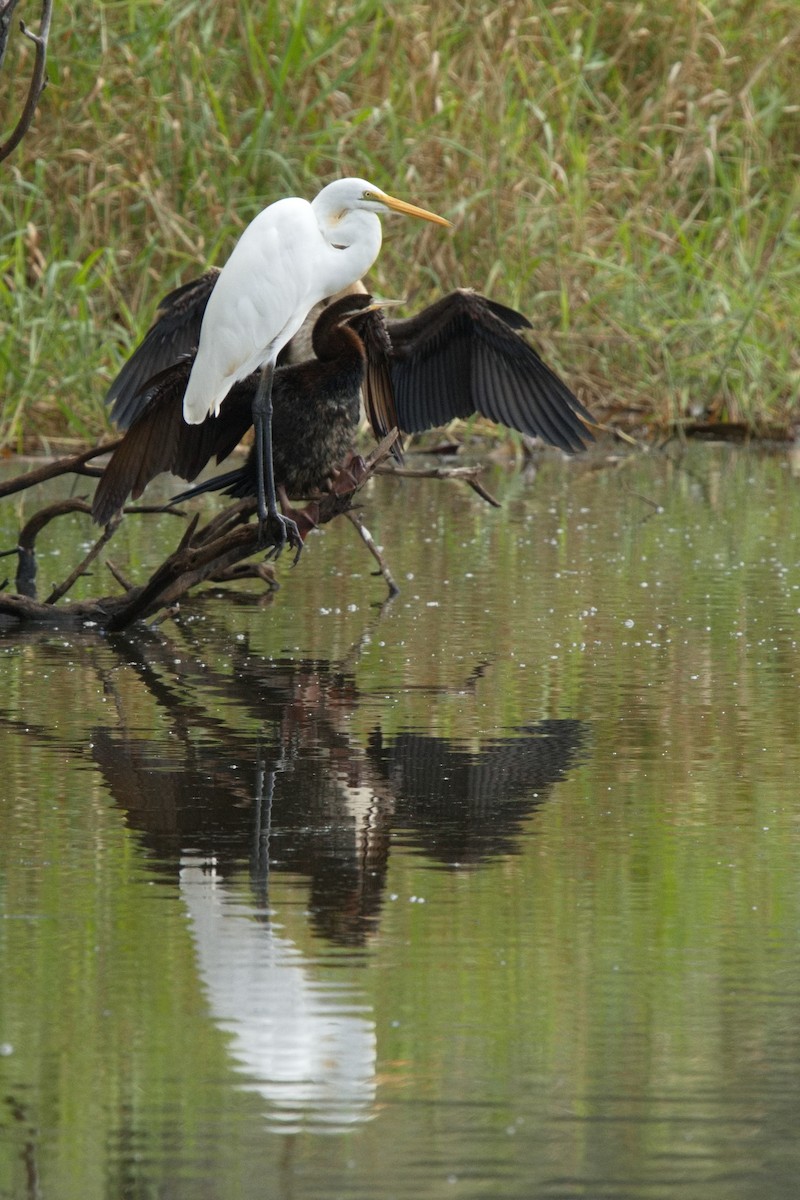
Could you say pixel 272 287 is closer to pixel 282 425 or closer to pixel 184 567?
pixel 282 425

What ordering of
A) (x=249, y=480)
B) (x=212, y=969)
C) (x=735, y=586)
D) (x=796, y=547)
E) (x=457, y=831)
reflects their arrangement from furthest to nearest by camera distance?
(x=796, y=547)
(x=735, y=586)
(x=249, y=480)
(x=457, y=831)
(x=212, y=969)

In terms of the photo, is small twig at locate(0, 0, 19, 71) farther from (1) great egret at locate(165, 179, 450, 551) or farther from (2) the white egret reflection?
(2) the white egret reflection

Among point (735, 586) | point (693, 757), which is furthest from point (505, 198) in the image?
point (693, 757)

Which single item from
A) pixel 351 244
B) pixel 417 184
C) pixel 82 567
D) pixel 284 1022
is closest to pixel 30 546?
pixel 82 567

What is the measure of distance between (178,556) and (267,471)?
33 cm

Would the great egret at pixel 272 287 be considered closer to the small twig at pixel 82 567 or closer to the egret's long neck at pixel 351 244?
the egret's long neck at pixel 351 244

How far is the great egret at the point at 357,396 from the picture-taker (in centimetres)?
571

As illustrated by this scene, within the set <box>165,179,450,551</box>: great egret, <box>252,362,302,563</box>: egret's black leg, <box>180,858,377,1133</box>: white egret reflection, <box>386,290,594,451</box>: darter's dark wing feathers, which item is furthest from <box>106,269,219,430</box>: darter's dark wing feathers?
<box>180,858,377,1133</box>: white egret reflection

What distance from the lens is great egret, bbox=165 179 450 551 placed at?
18.1 feet

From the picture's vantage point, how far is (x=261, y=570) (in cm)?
647

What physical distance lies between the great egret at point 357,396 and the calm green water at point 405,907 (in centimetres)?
52

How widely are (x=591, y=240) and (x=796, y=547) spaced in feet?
15.6

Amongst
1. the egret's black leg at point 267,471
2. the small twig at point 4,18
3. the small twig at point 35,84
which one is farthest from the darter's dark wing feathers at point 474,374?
the small twig at point 4,18

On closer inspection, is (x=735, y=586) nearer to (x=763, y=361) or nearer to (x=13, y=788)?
(x=13, y=788)
